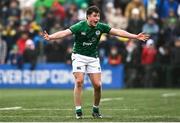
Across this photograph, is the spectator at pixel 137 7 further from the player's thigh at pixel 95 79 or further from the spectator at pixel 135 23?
the player's thigh at pixel 95 79

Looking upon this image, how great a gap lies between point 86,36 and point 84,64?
0.56 m

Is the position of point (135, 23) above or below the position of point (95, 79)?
above

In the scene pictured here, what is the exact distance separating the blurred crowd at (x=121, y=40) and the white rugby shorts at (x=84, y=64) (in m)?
14.6

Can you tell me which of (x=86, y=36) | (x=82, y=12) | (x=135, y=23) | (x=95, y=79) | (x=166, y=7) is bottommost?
(x=95, y=79)

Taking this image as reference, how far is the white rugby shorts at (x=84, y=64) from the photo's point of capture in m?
13.5

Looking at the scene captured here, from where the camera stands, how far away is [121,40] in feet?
95.7

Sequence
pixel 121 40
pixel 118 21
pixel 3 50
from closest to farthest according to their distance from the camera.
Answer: pixel 118 21
pixel 121 40
pixel 3 50

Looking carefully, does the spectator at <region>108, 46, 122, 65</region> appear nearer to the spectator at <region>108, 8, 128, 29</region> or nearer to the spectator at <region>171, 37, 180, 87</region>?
the spectator at <region>108, 8, 128, 29</region>

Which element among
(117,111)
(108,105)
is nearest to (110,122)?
(117,111)

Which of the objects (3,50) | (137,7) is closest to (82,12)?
(137,7)

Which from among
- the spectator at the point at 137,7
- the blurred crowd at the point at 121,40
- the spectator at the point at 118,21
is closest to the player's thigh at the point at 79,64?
the blurred crowd at the point at 121,40

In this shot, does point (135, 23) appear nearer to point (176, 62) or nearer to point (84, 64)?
point (176, 62)

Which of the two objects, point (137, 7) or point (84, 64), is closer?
point (84, 64)

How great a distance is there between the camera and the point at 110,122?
39.4 feet
